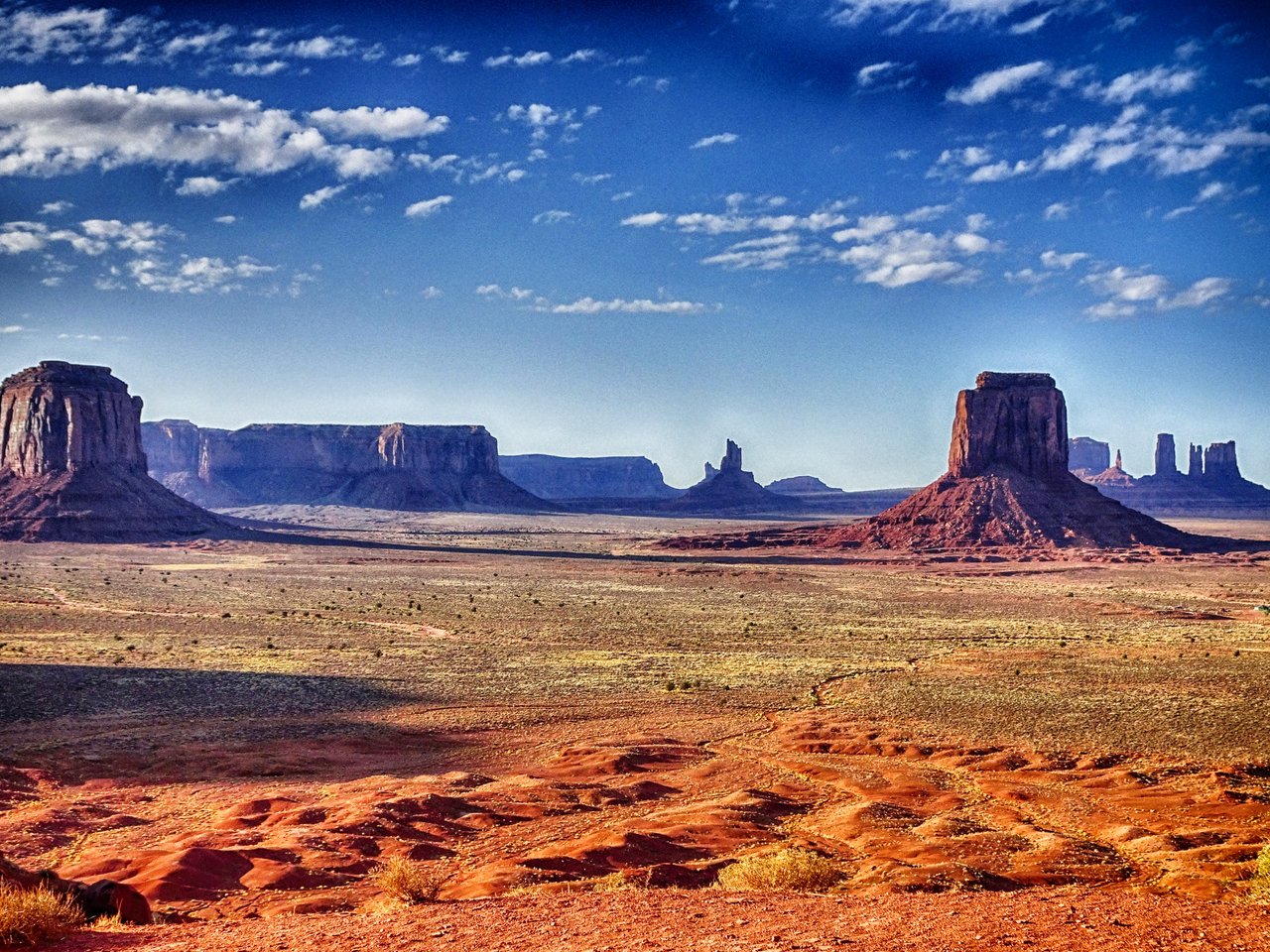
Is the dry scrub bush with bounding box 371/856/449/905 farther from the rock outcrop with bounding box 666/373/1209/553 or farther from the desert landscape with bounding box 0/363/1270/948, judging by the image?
the rock outcrop with bounding box 666/373/1209/553

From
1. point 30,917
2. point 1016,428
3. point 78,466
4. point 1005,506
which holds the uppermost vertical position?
point 1016,428

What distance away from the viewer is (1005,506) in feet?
306

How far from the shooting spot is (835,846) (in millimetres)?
14141

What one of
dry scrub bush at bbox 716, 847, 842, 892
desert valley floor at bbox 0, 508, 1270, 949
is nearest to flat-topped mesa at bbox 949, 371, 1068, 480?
desert valley floor at bbox 0, 508, 1270, 949

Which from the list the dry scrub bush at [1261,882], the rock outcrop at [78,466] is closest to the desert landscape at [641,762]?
the dry scrub bush at [1261,882]

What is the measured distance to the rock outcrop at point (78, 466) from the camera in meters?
102

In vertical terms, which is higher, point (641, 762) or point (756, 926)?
point (756, 926)

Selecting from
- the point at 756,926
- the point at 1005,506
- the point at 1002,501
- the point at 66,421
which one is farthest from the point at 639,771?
the point at 66,421

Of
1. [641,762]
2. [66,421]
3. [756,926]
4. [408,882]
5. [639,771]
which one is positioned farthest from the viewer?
[66,421]

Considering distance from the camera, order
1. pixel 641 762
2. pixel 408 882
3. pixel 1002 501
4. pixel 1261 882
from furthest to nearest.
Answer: pixel 1002 501 → pixel 641 762 → pixel 408 882 → pixel 1261 882

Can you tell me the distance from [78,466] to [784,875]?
113898 mm

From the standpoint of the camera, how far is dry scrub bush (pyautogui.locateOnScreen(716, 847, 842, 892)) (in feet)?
39.5

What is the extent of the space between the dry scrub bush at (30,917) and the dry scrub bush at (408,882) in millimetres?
3243

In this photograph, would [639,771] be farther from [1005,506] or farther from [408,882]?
[1005,506]
